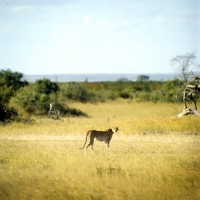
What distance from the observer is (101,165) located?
10234mm

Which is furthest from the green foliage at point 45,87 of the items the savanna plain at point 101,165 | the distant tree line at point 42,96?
the savanna plain at point 101,165

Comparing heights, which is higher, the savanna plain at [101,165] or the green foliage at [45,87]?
the green foliage at [45,87]

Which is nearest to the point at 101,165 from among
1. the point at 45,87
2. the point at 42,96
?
the point at 42,96

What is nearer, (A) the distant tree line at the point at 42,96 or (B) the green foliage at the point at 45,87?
(A) the distant tree line at the point at 42,96

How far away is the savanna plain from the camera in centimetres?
820

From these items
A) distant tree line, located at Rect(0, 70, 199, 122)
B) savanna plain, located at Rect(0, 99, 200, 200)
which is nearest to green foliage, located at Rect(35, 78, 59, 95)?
distant tree line, located at Rect(0, 70, 199, 122)

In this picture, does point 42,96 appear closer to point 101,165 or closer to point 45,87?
point 45,87

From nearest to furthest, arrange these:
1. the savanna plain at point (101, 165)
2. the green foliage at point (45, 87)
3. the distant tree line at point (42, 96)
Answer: the savanna plain at point (101, 165), the distant tree line at point (42, 96), the green foliage at point (45, 87)

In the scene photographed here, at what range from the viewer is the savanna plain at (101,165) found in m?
8.20

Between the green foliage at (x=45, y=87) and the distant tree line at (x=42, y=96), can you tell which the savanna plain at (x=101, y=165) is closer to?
the distant tree line at (x=42, y=96)

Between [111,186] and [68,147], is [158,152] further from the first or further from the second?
[111,186]

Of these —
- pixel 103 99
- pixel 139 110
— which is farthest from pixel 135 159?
pixel 103 99

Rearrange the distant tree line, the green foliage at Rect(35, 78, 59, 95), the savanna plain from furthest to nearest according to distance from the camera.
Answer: the green foliage at Rect(35, 78, 59, 95), the distant tree line, the savanna plain

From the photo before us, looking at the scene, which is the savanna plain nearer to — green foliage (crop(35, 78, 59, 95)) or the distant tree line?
the distant tree line
